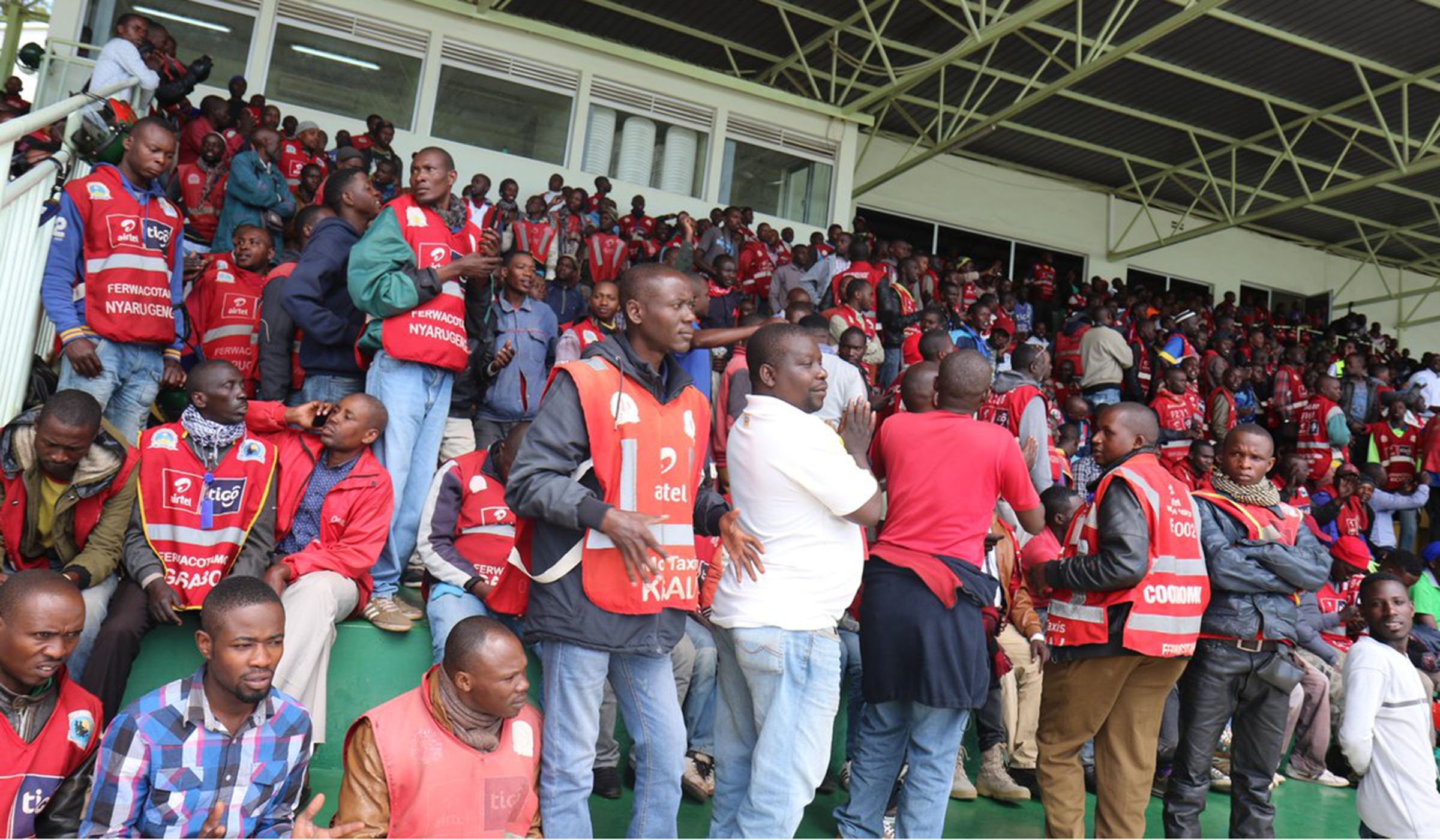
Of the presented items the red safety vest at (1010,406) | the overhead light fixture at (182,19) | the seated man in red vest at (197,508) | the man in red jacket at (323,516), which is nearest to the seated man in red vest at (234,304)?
the man in red jacket at (323,516)

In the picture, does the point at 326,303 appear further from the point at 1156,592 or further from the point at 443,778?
the point at 1156,592

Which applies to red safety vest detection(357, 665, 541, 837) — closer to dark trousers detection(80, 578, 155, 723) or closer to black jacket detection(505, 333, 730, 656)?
black jacket detection(505, 333, 730, 656)

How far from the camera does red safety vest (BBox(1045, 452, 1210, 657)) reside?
151 inches

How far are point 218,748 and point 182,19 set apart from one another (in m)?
9.76

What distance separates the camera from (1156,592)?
387 cm

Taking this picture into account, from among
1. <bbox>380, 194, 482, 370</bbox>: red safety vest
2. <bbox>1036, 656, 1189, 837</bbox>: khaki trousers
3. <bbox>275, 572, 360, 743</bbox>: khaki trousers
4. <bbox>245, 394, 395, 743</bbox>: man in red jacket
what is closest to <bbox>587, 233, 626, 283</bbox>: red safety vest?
<bbox>380, 194, 482, 370</bbox>: red safety vest

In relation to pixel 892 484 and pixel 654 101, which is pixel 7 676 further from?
pixel 654 101

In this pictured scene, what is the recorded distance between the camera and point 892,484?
370 cm

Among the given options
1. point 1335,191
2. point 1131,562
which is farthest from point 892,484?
point 1335,191

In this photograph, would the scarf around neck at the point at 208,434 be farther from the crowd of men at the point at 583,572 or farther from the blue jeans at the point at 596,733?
the blue jeans at the point at 596,733

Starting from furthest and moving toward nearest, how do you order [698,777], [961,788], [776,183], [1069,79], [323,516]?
[776,183], [1069,79], [961,788], [698,777], [323,516]

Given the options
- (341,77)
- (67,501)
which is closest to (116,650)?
(67,501)

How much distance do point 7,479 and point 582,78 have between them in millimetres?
9298

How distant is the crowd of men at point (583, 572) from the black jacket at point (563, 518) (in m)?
0.01
